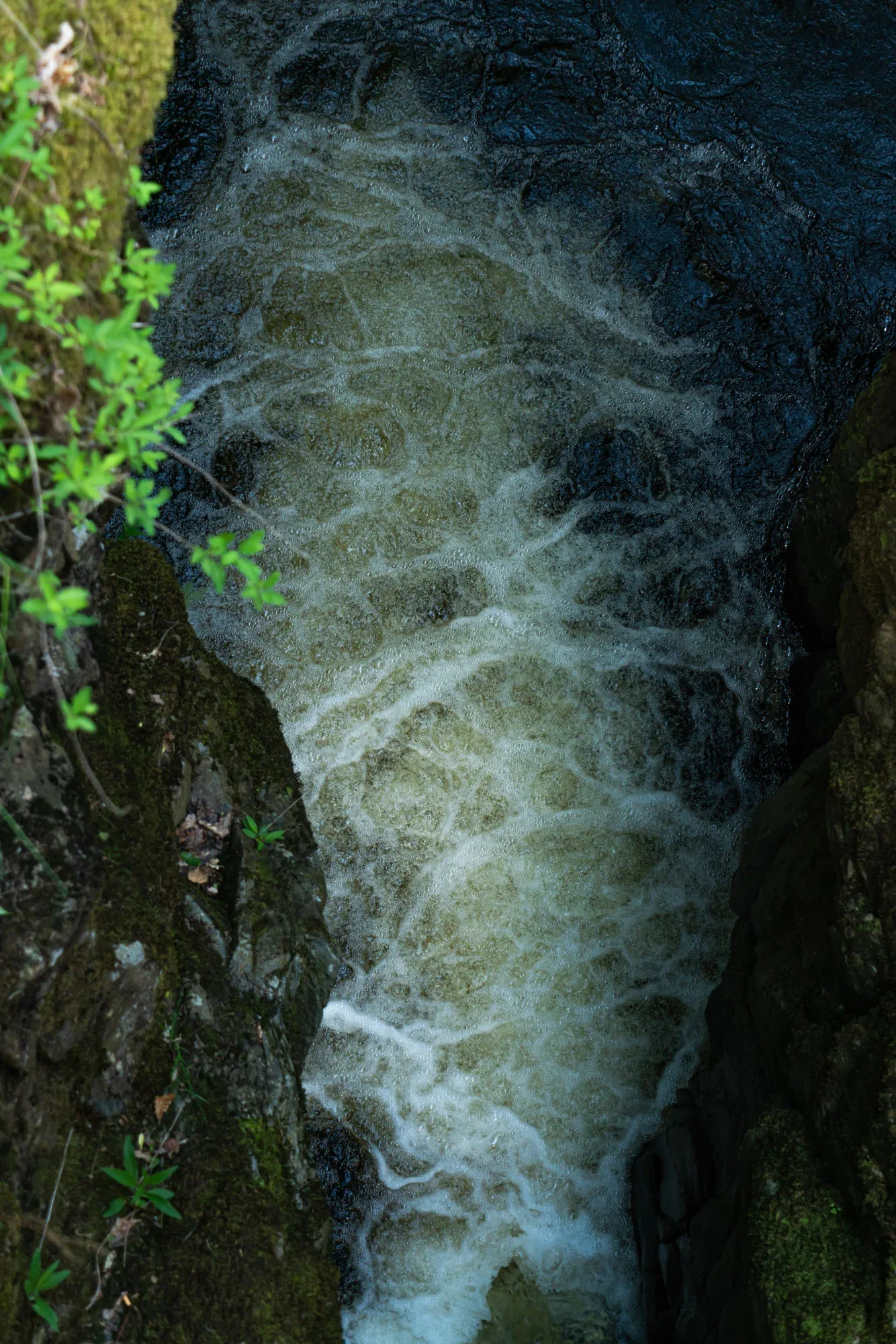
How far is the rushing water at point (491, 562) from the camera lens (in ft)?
17.6

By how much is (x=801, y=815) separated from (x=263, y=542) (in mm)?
3136

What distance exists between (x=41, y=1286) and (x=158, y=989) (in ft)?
2.93

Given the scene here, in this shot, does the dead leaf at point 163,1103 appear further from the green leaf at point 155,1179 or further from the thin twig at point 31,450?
the thin twig at point 31,450

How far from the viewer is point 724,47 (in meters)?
6.56

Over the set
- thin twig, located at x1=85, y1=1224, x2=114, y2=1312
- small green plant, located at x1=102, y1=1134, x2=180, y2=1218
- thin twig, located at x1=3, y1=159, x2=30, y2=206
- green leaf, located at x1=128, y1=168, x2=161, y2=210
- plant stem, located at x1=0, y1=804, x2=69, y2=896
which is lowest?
thin twig, located at x1=85, y1=1224, x2=114, y2=1312

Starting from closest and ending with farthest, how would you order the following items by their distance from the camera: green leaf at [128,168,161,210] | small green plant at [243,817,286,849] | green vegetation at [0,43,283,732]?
1. green vegetation at [0,43,283,732]
2. green leaf at [128,168,161,210]
3. small green plant at [243,817,286,849]

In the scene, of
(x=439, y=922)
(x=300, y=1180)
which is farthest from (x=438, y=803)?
(x=300, y=1180)

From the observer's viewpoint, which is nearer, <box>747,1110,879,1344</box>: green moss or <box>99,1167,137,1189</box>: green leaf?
<box>99,1167,137,1189</box>: green leaf

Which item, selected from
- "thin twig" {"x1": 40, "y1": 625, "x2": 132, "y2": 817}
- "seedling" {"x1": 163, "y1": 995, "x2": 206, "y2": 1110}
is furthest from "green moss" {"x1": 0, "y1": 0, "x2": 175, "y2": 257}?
"seedling" {"x1": 163, "y1": 995, "x2": 206, "y2": 1110}

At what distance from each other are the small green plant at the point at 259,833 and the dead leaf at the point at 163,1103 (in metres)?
1.04

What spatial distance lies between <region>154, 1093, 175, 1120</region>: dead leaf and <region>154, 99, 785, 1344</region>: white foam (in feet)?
6.91

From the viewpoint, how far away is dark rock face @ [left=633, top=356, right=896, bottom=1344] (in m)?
3.41

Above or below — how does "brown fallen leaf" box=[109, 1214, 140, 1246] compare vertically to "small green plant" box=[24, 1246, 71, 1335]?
below

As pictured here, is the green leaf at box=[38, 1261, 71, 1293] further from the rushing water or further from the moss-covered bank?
the rushing water
